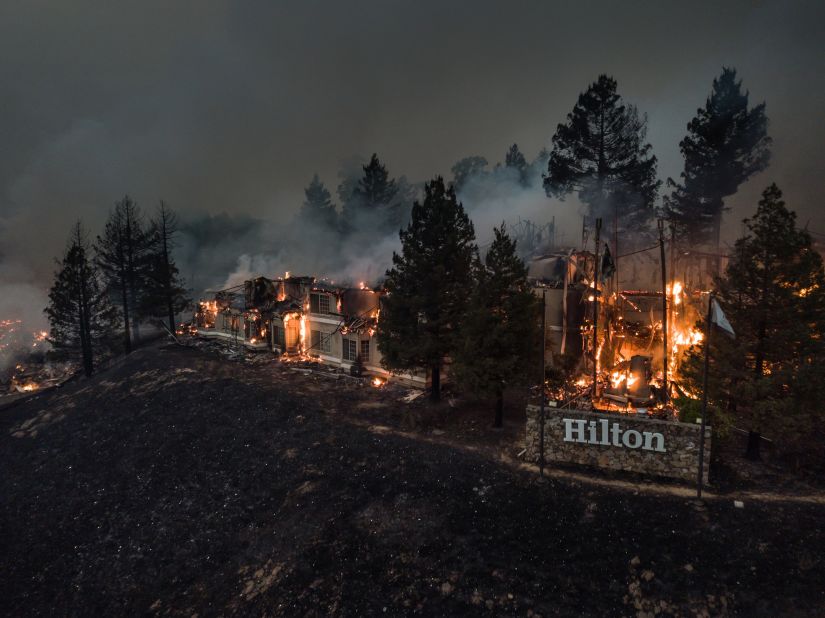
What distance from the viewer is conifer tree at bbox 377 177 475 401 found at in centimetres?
2405

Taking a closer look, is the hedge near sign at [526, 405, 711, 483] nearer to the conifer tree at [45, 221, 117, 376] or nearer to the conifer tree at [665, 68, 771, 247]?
the conifer tree at [665, 68, 771, 247]

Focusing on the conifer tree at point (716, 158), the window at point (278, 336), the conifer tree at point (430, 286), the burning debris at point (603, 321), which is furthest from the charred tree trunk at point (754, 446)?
the window at point (278, 336)

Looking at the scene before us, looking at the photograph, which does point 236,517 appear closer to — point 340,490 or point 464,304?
point 340,490

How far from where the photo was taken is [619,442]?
16.5m

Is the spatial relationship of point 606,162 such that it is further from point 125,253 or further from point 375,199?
point 125,253

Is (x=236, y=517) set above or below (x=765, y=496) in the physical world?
below

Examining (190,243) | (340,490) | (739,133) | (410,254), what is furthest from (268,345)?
(190,243)

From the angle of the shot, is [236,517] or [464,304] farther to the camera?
[464,304]

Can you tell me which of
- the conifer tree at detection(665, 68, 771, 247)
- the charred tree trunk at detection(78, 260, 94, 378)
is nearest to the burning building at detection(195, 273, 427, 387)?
the charred tree trunk at detection(78, 260, 94, 378)

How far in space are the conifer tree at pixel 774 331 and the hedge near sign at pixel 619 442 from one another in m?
2.16

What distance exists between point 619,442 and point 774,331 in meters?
6.93

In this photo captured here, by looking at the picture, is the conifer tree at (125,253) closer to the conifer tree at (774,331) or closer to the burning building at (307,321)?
the burning building at (307,321)

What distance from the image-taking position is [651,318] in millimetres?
28984

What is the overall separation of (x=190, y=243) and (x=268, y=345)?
69.3m
